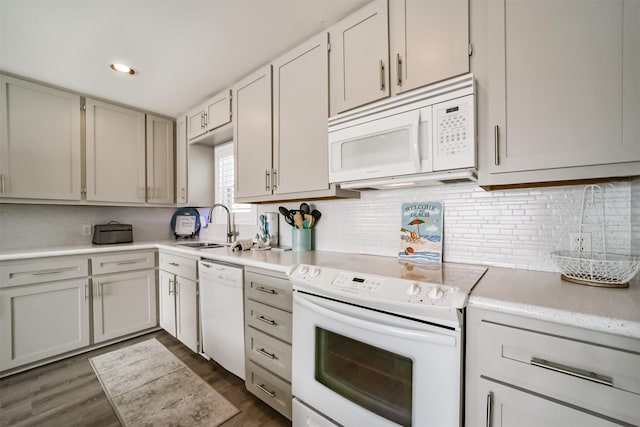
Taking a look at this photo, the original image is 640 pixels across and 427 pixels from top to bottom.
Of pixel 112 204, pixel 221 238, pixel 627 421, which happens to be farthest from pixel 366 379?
pixel 112 204

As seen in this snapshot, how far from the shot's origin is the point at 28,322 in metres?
2.07

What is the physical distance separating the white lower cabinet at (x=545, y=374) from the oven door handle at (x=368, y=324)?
0.10m

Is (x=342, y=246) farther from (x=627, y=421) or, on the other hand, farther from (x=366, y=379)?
(x=627, y=421)

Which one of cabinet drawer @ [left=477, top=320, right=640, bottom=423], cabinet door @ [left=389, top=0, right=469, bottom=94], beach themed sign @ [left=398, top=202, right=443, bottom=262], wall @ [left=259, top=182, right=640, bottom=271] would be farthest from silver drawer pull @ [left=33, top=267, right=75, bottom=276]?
cabinet drawer @ [left=477, top=320, right=640, bottom=423]

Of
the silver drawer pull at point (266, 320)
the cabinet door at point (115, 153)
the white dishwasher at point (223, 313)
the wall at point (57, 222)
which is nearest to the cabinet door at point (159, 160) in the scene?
the cabinet door at point (115, 153)

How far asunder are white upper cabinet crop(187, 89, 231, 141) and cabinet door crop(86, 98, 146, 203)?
56 cm

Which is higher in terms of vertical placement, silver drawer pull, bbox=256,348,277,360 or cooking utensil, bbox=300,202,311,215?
cooking utensil, bbox=300,202,311,215

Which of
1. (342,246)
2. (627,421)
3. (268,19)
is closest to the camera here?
(627,421)

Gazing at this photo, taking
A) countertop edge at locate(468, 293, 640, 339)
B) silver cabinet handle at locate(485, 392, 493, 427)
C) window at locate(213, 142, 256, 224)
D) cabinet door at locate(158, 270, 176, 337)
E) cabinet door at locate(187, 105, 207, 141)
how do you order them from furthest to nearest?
window at locate(213, 142, 256, 224)
cabinet door at locate(187, 105, 207, 141)
cabinet door at locate(158, 270, 176, 337)
silver cabinet handle at locate(485, 392, 493, 427)
countertop edge at locate(468, 293, 640, 339)

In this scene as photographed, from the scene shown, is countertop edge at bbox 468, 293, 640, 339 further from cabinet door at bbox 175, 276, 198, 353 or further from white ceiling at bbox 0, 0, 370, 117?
→ cabinet door at bbox 175, 276, 198, 353

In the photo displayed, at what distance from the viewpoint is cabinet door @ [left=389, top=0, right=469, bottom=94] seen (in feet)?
3.84

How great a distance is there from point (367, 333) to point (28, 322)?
272 cm

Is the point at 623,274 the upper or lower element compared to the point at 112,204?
lower

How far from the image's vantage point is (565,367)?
73 centimetres
